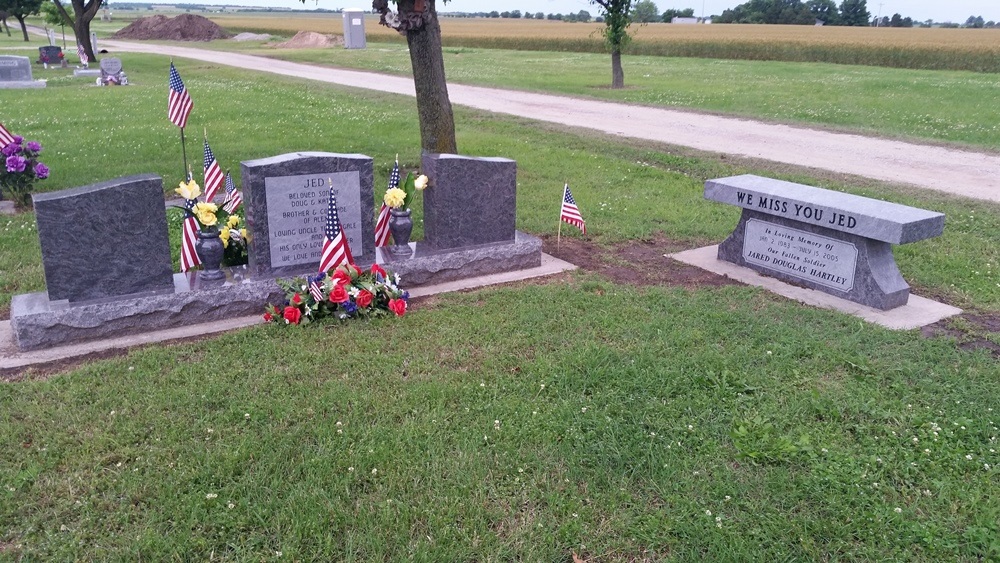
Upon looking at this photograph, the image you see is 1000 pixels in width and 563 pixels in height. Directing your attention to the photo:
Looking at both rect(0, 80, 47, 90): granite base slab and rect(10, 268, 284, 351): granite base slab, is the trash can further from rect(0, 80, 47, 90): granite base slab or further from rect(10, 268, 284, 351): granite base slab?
rect(10, 268, 284, 351): granite base slab

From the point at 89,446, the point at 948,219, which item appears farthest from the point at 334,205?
the point at 948,219

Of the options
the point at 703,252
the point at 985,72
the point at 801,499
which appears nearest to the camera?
the point at 801,499

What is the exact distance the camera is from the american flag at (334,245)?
5820mm

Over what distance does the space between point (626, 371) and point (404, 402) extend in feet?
4.49

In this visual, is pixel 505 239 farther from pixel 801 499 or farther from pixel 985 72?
pixel 985 72

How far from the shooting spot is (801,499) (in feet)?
12.2

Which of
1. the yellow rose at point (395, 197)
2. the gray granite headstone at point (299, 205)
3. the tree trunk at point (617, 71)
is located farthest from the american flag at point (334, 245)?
the tree trunk at point (617, 71)

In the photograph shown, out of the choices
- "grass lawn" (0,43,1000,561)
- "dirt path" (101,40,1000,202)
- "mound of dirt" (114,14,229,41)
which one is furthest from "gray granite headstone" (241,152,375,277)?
"mound of dirt" (114,14,229,41)

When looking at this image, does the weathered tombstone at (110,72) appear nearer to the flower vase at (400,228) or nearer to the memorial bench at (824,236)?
the flower vase at (400,228)

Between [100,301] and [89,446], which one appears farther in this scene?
[100,301]

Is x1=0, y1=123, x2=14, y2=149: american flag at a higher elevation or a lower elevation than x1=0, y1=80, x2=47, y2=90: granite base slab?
lower

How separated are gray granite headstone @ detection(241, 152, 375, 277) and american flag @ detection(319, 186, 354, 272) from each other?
14.4 inches

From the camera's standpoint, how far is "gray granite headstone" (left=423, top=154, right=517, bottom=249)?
22.2ft

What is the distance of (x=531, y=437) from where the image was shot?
4168mm
